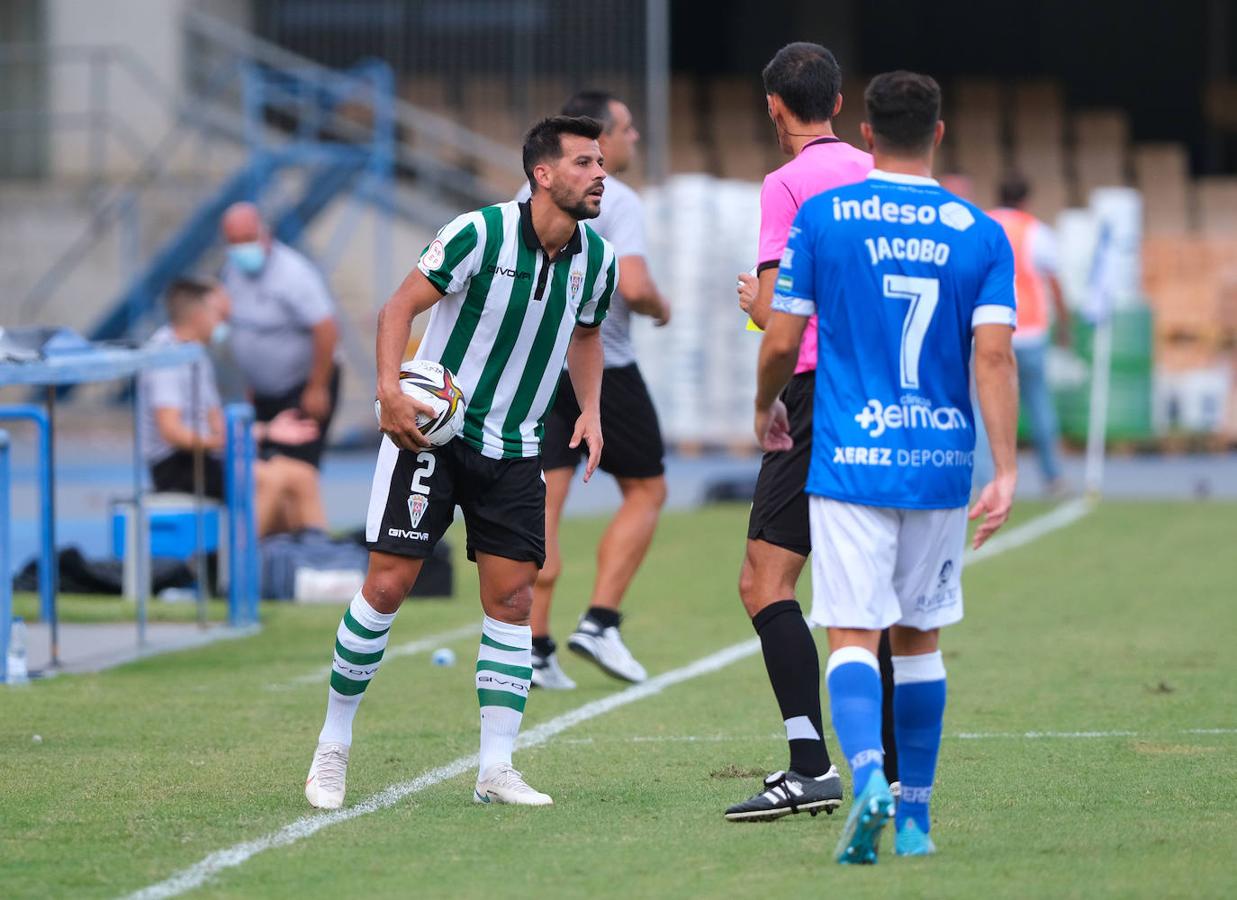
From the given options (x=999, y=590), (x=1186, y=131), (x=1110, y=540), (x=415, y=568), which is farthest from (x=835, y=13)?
(x=415, y=568)

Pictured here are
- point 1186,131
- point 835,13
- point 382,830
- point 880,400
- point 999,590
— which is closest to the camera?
point 880,400

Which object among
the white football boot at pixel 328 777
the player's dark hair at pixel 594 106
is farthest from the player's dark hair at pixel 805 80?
the player's dark hair at pixel 594 106

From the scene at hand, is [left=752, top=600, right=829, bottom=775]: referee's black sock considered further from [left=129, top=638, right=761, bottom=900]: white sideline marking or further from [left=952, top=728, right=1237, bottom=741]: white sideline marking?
[left=952, top=728, right=1237, bottom=741]: white sideline marking

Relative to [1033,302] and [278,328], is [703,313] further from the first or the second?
[278,328]

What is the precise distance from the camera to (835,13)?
3134 centimetres

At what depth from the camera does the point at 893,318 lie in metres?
5.17

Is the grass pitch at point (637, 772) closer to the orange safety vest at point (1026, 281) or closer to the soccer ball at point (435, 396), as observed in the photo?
the soccer ball at point (435, 396)

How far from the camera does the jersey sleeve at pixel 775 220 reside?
234 inches

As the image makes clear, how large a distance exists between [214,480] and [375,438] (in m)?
10.6

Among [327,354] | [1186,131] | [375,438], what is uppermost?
[1186,131]

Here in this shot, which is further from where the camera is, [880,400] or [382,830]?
[382,830]

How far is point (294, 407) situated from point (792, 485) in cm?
782

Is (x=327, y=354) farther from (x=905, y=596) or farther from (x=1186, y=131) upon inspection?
(x=1186, y=131)

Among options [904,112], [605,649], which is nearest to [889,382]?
[904,112]
